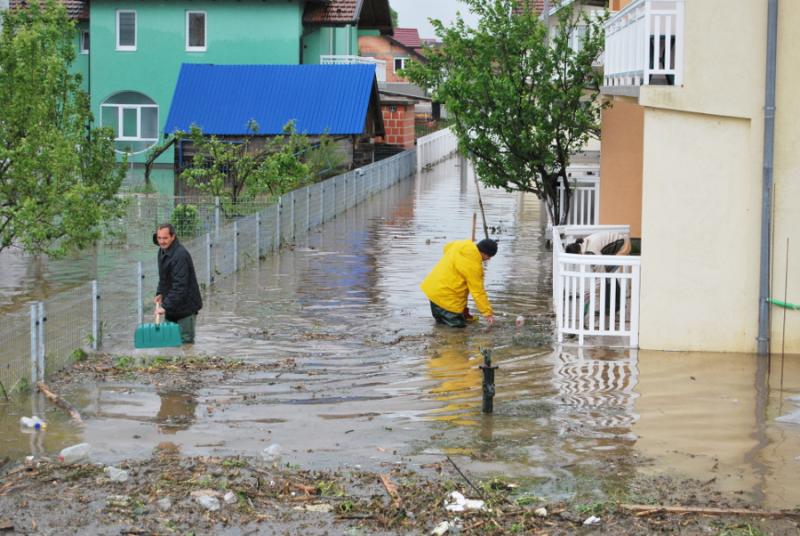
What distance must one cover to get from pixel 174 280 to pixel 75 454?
4710 mm

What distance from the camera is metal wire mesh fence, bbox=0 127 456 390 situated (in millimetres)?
12442

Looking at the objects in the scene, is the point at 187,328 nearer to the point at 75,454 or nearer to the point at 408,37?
the point at 75,454

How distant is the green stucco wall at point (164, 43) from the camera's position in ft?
163

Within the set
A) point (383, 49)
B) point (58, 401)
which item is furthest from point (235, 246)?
point (383, 49)

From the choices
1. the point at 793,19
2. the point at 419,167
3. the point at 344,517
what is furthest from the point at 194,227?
the point at 419,167

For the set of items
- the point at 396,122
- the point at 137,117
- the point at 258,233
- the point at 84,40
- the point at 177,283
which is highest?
the point at 84,40

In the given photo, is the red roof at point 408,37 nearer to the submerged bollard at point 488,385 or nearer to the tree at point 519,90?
the tree at point 519,90

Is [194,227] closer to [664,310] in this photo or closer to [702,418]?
[664,310]

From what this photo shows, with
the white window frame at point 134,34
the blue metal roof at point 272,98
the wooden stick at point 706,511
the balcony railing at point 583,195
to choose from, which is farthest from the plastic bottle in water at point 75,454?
the white window frame at point 134,34

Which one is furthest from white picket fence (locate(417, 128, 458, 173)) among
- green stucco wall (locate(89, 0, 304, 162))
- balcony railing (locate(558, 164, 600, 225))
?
balcony railing (locate(558, 164, 600, 225))

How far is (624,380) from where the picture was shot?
13023 millimetres

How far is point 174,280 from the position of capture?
1405cm

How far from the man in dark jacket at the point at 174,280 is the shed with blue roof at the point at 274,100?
92.7ft

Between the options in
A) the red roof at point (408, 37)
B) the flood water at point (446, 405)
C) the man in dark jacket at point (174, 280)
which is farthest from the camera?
the red roof at point (408, 37)
